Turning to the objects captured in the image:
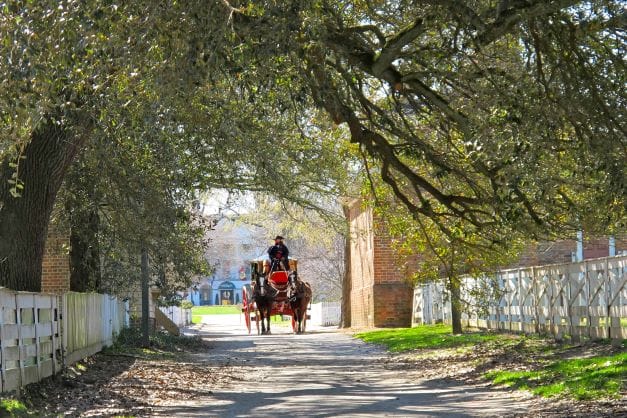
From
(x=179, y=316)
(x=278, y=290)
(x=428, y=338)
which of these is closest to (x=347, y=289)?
(x=179, y=316)

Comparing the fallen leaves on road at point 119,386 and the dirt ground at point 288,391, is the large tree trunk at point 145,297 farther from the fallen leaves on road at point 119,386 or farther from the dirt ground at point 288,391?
the fallen leaves on road at point 119,386

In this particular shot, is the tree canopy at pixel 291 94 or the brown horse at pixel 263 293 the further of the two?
the brown horse at pixel 263 293

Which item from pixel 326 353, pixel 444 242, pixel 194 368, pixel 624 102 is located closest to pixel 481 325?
pixel 326 353

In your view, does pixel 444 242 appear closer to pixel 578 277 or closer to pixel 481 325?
pixel 578 277

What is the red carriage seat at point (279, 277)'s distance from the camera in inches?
1284

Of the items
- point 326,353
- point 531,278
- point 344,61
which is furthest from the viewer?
point 326,353

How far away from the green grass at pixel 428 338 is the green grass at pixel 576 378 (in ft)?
24.2

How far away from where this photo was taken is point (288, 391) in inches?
623

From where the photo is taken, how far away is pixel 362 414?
12.2m

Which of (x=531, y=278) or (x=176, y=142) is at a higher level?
(x=176, y=142)

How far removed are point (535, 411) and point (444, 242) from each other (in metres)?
9.48

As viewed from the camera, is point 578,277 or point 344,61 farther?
point 578,277

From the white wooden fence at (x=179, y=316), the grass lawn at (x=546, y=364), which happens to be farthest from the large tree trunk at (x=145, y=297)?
the white wooden fence at (x=179, y=316)

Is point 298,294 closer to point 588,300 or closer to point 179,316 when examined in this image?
point 588,300
